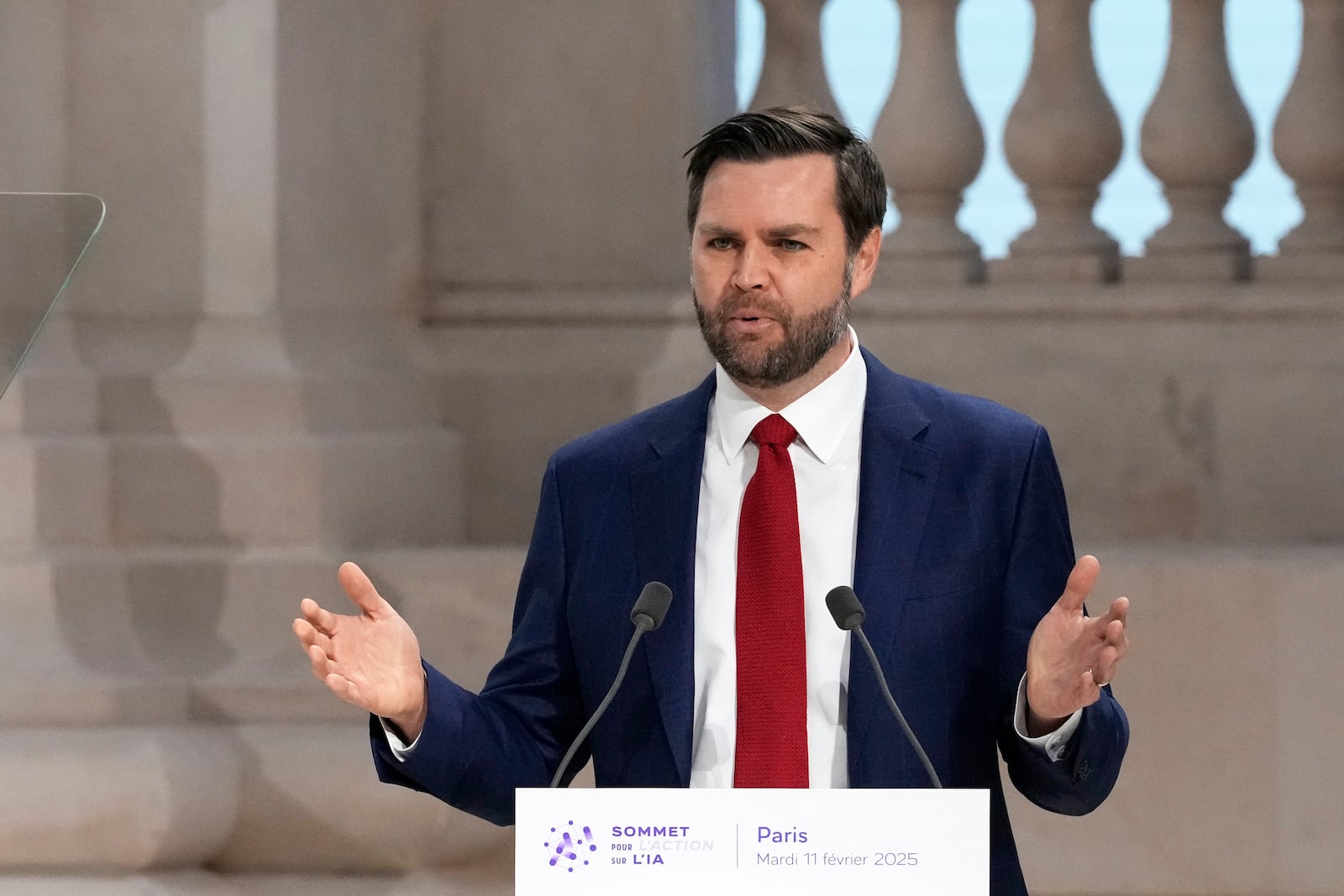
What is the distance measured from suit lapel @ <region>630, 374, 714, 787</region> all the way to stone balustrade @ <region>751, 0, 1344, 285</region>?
4.83 ft

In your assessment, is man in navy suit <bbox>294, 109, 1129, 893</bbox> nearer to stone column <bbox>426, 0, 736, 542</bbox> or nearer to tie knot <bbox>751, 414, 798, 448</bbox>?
tie knot <bbox>751, 414, 798, 448</bbox>

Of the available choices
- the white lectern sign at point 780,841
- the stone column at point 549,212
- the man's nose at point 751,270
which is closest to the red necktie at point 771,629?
the man's nose at point 751,270

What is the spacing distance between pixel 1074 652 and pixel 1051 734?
0.14 meters

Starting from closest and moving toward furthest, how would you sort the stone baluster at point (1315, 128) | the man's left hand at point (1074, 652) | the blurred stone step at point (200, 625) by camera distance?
1. the man's left hand at point (1074, 652)
2. the blurred stone step at point (200, 625)
3. the stone baluster at point (1315, 128)

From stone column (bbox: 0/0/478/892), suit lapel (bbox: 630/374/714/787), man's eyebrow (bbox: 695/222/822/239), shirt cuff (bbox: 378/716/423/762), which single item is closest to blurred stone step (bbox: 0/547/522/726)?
stone column (bbox: 0/0/478/892)

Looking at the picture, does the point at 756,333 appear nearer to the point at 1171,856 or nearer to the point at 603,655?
the point at 603,655

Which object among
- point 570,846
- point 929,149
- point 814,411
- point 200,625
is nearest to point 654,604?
point 570,846

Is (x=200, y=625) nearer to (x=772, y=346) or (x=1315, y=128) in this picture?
(x=772, y=346)

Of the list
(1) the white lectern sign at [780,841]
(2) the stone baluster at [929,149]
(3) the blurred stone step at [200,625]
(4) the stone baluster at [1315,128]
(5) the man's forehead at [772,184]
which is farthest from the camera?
(2) the stone baluster at [929,149]

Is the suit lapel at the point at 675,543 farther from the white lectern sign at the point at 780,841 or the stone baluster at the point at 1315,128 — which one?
the stone baluster at the point at 1315,128

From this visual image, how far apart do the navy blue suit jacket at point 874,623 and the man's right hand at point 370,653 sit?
0.06m

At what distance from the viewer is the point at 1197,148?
360 cm

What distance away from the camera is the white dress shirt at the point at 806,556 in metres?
2.11

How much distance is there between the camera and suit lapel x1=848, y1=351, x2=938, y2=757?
210 centimetres
